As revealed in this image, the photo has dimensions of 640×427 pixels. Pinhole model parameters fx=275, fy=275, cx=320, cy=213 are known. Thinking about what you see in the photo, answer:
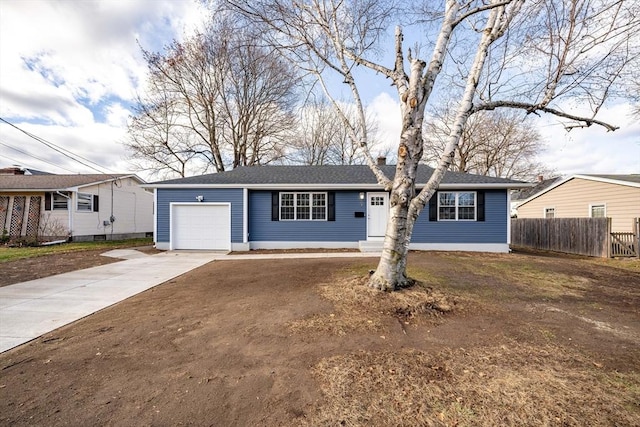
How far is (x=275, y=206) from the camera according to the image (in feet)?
38.5

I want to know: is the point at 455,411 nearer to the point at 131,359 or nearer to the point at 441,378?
the point at 441,378

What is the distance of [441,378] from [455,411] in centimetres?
43

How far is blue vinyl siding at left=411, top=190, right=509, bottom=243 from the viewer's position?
11375mm

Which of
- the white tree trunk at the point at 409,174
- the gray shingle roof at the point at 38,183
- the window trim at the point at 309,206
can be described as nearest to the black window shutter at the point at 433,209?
the window trim at the point at 309,206

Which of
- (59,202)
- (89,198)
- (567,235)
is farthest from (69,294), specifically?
(567,235)

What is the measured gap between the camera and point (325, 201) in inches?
463

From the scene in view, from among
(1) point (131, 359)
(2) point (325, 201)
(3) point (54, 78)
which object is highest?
(3) point (54, 78)

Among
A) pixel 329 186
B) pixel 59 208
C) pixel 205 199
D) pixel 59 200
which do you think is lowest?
pixel 59 208

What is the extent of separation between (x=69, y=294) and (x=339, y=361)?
5519 millimetres

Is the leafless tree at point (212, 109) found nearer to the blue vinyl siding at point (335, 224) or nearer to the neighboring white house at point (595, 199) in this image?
the blue vinyl siding at point (335, 224)

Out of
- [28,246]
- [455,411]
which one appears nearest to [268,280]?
[455,411]

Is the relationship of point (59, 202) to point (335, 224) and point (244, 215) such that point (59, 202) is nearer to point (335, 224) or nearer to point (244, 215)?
point (244, 215)

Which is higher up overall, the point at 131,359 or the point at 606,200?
the point at 606,200

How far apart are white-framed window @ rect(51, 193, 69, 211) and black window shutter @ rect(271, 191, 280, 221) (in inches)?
451
